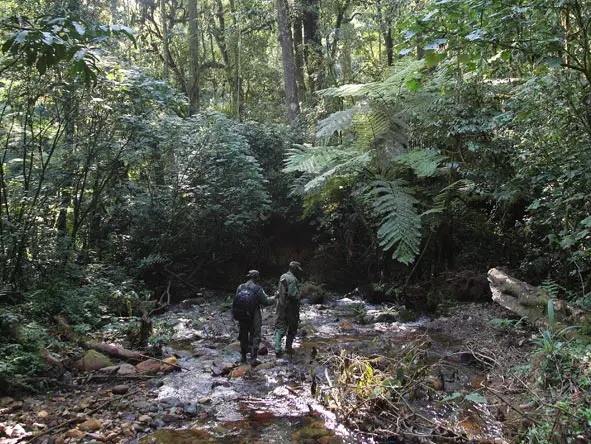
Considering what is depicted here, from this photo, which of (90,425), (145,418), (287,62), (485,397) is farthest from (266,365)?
(287,62)

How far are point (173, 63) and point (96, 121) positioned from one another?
40.8ft

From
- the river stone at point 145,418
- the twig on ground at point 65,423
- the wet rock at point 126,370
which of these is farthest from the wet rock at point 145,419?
the wet rock at point 126,370

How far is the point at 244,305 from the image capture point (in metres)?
6.04

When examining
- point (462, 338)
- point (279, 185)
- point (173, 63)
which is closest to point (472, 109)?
point (462, 338)

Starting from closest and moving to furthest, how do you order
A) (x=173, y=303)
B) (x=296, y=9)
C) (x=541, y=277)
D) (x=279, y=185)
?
(x=541, y=277), (x=173, y=303), (x=279, y=185), (x=296, y=9)

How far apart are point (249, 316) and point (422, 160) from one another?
3.71 metres

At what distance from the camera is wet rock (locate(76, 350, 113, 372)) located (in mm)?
5342

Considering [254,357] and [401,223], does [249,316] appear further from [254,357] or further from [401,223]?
[401,223]

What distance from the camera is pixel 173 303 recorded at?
1014cm

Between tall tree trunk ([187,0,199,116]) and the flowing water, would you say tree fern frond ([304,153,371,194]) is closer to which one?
the flowing water

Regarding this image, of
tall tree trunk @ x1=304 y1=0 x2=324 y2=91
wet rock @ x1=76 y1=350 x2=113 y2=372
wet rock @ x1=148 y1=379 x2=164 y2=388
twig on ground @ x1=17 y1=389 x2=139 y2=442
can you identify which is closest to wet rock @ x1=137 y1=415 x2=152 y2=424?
twig on ground @ x1=17 y1=389 x2=139 y2=442

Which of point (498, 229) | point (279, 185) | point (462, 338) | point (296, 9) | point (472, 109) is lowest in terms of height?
point (462, 338)

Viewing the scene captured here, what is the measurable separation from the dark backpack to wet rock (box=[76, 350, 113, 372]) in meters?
1.62

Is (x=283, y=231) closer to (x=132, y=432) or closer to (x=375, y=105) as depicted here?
(x=375, y=105)
